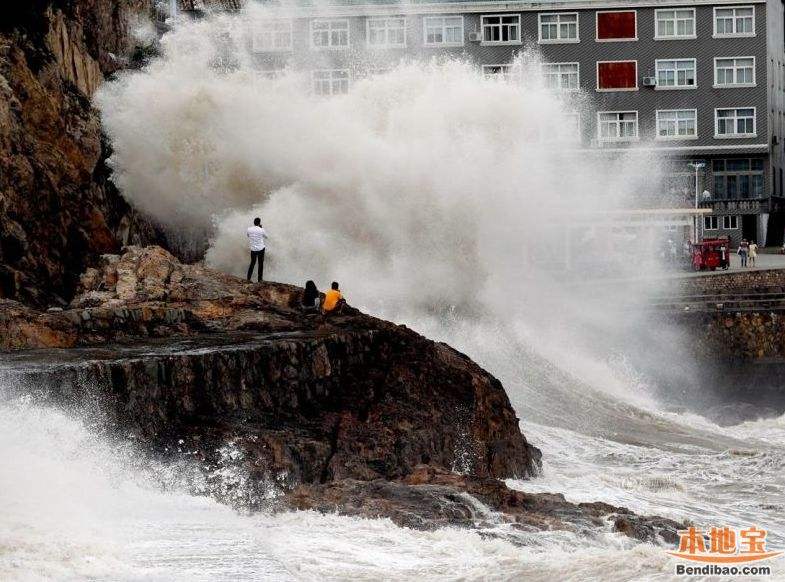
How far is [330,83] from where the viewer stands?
32094mm

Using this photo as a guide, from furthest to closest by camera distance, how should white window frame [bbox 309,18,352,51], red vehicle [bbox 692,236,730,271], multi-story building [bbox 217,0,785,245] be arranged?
multi-story building [bbox 217,0,785,245], red vehicle [bbox 692,236,730,271], white window frame [bbox 309,18,352,51]

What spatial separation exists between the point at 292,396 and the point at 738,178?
149ft

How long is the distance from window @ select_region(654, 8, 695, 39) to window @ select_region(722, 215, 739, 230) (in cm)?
789

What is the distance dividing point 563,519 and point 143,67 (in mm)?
17808

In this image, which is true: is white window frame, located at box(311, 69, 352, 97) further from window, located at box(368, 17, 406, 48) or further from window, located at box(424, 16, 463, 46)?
window, located at box(424, 16, 463, 46)

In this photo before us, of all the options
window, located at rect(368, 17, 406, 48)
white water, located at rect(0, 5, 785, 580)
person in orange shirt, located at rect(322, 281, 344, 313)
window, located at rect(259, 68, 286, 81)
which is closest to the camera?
person in orange shirt, located at rect(322, 281, 344, 313)

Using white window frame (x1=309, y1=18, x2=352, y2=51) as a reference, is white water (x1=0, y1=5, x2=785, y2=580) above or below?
below

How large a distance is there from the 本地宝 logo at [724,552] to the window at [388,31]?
97.0ft

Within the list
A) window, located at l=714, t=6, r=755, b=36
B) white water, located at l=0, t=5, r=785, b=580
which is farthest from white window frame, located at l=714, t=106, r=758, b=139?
white water, located at l=0, t=5, r=785, b=580

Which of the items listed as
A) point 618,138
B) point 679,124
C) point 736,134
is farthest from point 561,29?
point 736,134

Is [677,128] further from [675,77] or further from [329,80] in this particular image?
[329,80]

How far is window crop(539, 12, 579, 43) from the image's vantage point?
191ft

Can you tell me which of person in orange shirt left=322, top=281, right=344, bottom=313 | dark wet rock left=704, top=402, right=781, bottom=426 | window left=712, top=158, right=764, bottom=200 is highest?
window left=712, top=158, right=764, bottom=200

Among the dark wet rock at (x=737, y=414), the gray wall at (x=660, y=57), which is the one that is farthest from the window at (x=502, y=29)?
the dark wet rock at (x=737, y=414)
